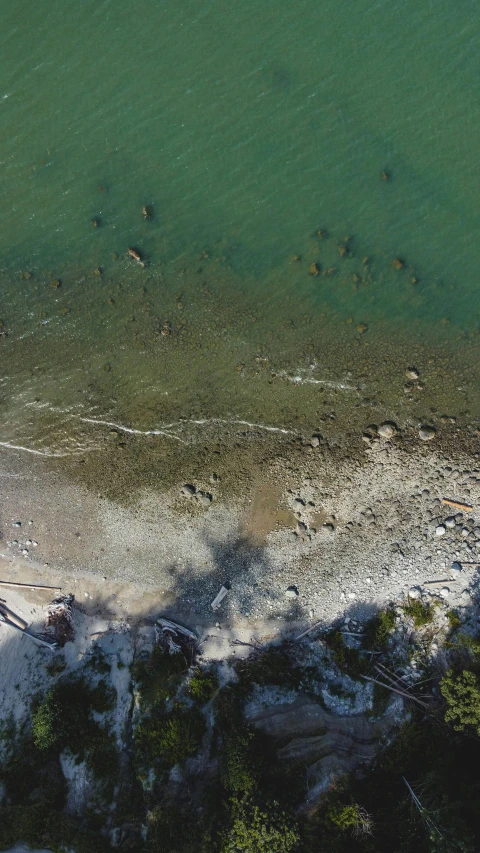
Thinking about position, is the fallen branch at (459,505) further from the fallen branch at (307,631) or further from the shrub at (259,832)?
the shrub at (259,832)

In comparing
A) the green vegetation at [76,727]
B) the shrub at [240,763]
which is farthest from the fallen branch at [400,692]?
the green vegetation at [76,727]

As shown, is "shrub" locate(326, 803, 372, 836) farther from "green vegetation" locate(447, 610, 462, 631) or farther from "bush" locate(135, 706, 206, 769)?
"green vegetation" locate(447, 610, 462, 631)

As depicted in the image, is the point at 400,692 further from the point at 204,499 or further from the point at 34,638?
the point at 34,638

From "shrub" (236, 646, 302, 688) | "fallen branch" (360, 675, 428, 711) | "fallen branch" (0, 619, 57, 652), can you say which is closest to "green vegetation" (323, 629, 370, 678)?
"fallen branch" (360, 675, 428, 711)

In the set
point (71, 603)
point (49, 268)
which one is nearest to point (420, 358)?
point (49, 268)

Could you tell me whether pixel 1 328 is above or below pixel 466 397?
above

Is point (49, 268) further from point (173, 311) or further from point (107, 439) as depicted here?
point (107, 439)

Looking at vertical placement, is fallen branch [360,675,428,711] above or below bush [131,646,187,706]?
below
